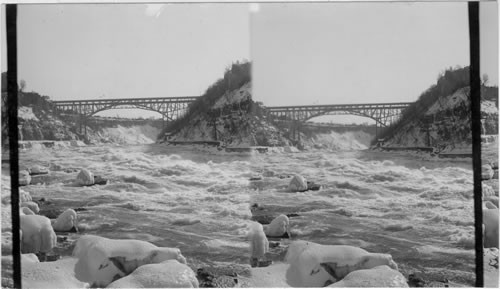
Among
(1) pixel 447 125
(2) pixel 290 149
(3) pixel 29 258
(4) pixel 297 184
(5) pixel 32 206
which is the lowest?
(3) pixel 29 258

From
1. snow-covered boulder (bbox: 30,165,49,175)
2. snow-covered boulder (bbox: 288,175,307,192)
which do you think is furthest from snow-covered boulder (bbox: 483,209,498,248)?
snow-covered boulder (bbox: 30,165,49,175)

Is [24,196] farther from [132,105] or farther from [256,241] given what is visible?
[256,241]

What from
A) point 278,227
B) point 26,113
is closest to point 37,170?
point 26,113

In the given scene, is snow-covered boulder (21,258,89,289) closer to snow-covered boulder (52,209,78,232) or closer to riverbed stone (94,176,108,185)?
snow-covered boulder (52,209,78,232)

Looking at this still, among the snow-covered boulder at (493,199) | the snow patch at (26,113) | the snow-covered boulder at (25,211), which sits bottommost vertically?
the snow-covered boulder at (25,211)

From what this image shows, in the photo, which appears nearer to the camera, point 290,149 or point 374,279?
point 374,279

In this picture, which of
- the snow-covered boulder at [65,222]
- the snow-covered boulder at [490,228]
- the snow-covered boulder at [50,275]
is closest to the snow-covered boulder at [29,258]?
the snow-covered boulder at [50,275]

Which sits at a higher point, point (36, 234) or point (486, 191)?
point (486, 191)

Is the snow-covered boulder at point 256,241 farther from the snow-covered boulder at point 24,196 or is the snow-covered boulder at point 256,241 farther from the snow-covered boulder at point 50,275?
the snow-covered boulder at point 24,196
